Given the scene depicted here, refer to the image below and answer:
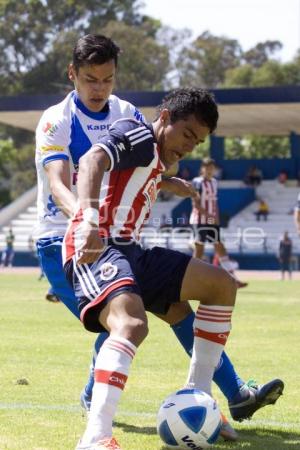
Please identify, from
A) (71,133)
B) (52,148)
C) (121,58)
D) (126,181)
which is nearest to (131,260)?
(126,181)

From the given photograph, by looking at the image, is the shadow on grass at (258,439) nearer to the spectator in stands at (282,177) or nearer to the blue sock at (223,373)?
the blue sock at (223,373)

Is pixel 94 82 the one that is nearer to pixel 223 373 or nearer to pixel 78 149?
pixel 78 149

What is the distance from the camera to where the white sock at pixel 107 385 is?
476cm

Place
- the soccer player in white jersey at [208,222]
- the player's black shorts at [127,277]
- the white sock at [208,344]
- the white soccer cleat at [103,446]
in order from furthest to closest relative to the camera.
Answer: the soccer player in white jersey at [208,222]
the white sock at [208,344]
the player's black shorts at [127,277]
the white soccer cleat at [103,446]

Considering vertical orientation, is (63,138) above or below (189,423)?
above

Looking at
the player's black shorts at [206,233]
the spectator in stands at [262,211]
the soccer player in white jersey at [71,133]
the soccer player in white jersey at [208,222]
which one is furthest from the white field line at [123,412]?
the spectator in stands at [262,211]

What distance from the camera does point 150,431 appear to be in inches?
233

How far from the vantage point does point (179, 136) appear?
18.0 feet

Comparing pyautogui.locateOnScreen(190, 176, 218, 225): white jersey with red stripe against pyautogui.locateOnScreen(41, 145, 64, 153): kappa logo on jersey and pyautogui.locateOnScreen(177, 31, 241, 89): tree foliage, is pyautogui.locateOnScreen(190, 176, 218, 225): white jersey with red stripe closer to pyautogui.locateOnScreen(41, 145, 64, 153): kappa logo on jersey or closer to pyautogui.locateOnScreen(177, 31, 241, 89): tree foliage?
pyautogui.locateOnScreen(41, 145, 64, 153): kappa logo on jersey


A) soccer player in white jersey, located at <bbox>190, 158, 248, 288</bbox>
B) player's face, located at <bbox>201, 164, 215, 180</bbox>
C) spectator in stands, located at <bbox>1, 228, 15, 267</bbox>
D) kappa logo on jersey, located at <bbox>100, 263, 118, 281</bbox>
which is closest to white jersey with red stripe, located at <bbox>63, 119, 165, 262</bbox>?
kappa logo on jersey, located at <bbox>100, 263, 118, 281</bbox>

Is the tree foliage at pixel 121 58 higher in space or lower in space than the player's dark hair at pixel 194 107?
higher

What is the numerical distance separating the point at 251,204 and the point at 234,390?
3882cm

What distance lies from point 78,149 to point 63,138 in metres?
0.13

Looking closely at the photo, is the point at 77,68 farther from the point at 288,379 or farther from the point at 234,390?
the point at 288,379
